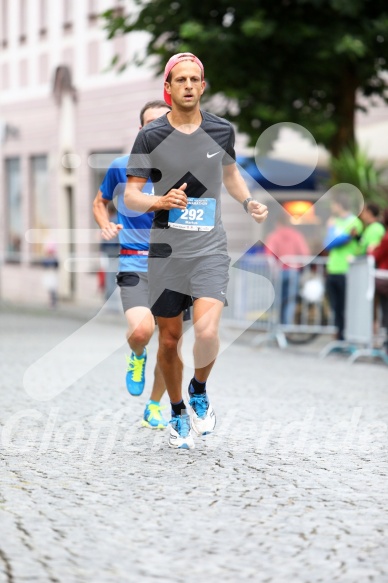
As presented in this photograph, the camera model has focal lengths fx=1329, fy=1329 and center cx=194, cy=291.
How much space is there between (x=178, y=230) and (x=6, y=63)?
2859cm

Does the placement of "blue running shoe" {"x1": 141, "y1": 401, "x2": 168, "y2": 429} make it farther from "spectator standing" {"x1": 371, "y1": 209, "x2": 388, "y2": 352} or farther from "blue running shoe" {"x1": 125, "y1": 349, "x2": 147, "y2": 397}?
"spectator standing" {"x1": 371, "y1": 209, "x2": 388, "y2": 352}

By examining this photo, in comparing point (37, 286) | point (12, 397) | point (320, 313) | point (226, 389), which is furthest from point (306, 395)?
point (37, 286)

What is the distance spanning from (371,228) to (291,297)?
5.48ft

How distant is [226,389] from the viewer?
1020cm

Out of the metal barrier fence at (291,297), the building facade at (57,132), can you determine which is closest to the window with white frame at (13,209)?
the building facade at (57,132)

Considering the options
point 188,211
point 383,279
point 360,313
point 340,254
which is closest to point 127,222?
point 188,211

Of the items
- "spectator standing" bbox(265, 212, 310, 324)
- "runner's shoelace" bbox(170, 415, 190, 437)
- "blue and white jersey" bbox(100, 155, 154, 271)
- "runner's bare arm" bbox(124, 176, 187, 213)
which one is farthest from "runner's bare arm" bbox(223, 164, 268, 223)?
"spectator standing" bbox(265, 212, 310, 324)

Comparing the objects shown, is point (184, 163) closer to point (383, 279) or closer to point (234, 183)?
point (234, 183)

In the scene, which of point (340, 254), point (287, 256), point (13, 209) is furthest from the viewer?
point (13, 209)

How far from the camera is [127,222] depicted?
23.8 ft

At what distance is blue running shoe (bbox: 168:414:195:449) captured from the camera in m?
6.66

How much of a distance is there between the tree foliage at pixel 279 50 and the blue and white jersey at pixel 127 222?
833 cm

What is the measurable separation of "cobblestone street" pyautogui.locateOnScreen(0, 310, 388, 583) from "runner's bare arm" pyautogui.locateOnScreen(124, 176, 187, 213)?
1197mm

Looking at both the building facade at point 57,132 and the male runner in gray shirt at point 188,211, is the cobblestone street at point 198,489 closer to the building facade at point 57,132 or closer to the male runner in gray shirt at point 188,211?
the male runner in gray shirt at point 188,211
